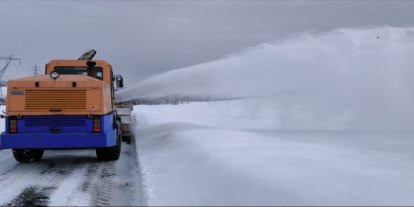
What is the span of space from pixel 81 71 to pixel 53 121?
8.61ft

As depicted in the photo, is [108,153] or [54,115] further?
[108,153]

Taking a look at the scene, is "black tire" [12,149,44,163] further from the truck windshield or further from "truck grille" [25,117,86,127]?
the truck windshield

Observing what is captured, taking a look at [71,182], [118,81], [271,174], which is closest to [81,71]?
[118,81]

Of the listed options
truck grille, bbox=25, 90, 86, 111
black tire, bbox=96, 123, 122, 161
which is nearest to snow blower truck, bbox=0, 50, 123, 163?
truck grille, bbox=25, 90, 86, 111

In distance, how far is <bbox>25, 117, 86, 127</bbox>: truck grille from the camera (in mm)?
11023

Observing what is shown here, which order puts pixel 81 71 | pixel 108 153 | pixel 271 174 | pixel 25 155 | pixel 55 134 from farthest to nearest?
pixel 81 71 → pixel 25 155 → pixel 108 153 → pixel 55 134 → pixel 271 174

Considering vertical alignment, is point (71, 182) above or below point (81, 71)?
below

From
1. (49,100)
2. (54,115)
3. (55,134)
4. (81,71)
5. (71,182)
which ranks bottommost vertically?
(71,182)

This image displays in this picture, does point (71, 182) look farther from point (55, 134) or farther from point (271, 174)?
point (271, 174)

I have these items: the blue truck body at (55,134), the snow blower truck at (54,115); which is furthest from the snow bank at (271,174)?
the snow blower truck at (54,115)

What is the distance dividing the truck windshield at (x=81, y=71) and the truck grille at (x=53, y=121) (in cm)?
235

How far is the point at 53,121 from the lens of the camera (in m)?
11.0

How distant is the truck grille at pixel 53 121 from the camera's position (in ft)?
36.2

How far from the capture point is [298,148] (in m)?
11.3
